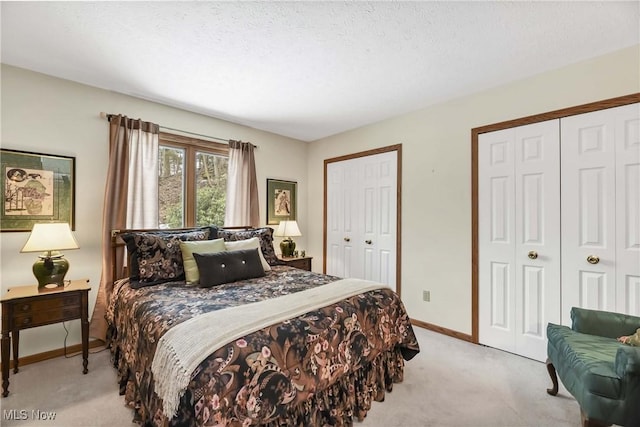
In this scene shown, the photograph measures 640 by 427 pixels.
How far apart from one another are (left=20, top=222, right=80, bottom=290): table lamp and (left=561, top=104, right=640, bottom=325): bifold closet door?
13.4 ft

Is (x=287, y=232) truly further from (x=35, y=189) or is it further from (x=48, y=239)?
(x=35, y=189)

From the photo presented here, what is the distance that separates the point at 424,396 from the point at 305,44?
106 inches

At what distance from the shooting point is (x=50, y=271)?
2.29 m

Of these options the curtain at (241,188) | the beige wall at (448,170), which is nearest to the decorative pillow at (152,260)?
the curtain at (241,188)

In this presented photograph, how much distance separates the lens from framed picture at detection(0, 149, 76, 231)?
238 cm

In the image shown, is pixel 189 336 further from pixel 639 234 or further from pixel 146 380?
pixel 639 234

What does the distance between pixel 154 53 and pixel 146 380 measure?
227cm

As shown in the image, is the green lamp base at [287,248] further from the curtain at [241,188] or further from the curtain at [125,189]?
the curtain at [125,189]

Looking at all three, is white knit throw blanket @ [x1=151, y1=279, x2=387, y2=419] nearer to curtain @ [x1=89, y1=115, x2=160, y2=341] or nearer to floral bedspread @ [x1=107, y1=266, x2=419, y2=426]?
floral bedspread @ [x1=107, y1=266, x2=419, y2=426]

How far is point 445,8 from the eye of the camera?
1.78 metres

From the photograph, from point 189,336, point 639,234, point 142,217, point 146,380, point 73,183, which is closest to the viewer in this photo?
point 189,336

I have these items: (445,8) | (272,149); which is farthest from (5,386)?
(445,8)

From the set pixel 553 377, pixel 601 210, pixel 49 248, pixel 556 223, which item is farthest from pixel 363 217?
pixel 49 248

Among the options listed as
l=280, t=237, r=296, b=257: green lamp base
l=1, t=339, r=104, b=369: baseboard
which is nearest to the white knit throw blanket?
l=1, t=339, r=104, b=369: baseboard
